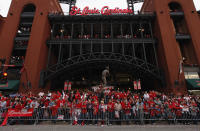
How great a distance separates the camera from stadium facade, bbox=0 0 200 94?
2095 centimetres

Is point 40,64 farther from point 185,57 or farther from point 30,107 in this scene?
point 185,57

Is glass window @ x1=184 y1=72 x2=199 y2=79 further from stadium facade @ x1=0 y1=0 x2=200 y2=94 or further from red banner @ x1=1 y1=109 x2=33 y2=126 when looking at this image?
red banner @ x1=1 y1=109 x2=33 y2=126

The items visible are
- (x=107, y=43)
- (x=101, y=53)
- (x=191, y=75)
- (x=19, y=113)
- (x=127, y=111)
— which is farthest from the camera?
(x=107, y=43)

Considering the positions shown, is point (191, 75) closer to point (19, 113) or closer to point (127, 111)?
point (127, 111)

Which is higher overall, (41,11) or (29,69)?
(41,11)

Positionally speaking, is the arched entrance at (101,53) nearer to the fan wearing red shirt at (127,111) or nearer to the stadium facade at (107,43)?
the stadium facade at (107,43)

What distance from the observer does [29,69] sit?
69.0 feet

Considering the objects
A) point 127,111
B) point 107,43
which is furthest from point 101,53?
point 127,111

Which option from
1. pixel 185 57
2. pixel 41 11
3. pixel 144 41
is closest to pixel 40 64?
pixel 41 11

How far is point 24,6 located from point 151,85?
32.4 m

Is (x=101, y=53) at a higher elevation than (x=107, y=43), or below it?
below

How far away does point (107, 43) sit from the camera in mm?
24641

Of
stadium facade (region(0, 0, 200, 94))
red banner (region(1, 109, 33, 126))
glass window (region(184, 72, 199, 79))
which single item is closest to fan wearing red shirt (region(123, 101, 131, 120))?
red banner (region(1, 109, 33, 126))

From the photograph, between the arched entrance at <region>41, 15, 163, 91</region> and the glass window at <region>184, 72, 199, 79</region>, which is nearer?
the glass window at <region>184, 72, 199, 79</region>
